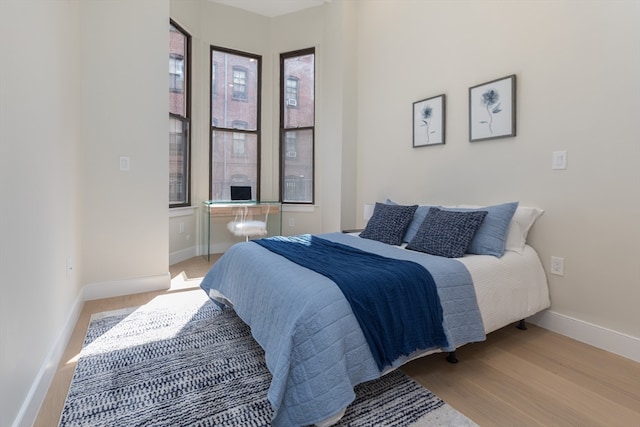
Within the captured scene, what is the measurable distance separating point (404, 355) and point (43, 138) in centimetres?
216

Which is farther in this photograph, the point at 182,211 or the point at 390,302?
the point at 182,211

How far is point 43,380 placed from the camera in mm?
1576

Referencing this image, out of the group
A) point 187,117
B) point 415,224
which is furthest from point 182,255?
point 415,224

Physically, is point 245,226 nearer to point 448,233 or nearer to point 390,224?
point 390,224

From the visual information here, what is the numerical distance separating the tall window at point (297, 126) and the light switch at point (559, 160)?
315cm

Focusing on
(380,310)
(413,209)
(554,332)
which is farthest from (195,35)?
(554,332)

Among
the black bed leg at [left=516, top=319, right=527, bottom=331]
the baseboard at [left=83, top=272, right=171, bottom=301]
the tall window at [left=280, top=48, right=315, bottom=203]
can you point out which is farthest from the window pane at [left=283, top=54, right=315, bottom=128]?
the black bed leg at [left=516, top=319, right=527, bottom=331]

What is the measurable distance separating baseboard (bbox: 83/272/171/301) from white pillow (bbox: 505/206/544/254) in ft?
9.79

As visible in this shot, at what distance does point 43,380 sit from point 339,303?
58.7 inches

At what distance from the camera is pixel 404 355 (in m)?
1.55

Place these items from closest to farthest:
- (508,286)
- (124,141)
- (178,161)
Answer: (508,286)
(124,141)
(178,161)

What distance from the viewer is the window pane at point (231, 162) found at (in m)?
4.70

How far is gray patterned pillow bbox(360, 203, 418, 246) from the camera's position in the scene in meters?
2.68

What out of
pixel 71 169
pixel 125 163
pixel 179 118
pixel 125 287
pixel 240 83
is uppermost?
pixel 240 83
